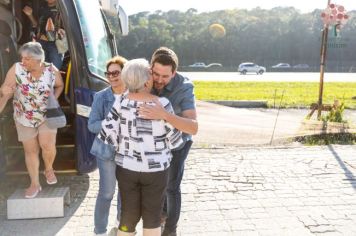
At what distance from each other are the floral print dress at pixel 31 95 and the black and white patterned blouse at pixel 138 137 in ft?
5.04

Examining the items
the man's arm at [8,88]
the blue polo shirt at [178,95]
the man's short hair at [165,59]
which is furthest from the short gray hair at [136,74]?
the man's arm at [8,88]

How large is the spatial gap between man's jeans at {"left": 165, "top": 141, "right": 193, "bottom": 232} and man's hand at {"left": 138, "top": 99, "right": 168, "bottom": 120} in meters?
0.72

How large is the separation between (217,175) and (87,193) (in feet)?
5.75

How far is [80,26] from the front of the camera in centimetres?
477

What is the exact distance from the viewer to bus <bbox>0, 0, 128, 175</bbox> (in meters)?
4.67

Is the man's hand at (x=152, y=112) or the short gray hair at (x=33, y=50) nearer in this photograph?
the man's hand at (x=152, y=112)

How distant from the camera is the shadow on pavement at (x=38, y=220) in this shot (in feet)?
13.6

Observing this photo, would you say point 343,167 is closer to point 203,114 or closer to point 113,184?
point 113,184

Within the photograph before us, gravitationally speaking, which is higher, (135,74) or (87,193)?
(135,74)

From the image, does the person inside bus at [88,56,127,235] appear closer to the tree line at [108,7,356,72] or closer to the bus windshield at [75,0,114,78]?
the bus windshield at [75,0,114,78]

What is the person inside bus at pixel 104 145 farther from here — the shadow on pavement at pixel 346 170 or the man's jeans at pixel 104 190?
the shadow on pavement at pixel 346 170

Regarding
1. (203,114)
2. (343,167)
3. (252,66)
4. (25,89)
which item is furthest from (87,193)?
(252,66)

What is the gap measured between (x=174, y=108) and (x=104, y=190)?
916mm

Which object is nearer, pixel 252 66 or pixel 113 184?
pixel 113 184
